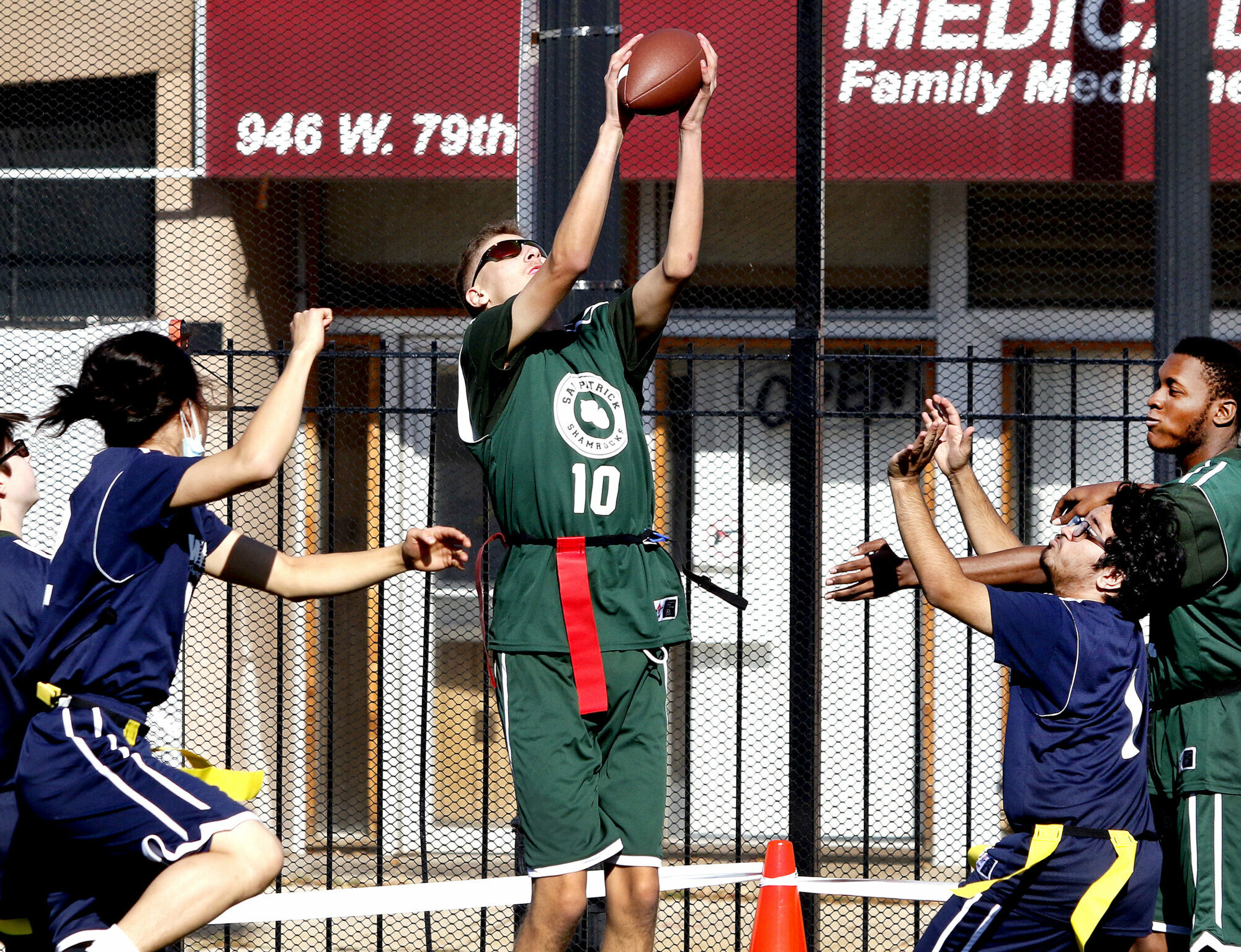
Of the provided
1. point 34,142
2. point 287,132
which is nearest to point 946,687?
point 287,132

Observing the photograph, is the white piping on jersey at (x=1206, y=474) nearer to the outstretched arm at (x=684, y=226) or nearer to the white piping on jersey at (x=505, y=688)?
the outstretched arm at (x=684, y=226)

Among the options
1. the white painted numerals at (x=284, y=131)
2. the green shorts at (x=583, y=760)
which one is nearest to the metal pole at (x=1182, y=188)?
the green shorts at (x=583, y=760)

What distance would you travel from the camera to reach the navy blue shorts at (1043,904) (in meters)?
3.08

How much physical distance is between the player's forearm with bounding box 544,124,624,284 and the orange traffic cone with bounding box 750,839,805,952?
71.9 inches

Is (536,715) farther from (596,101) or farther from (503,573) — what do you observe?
(596,101)

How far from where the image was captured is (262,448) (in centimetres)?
299

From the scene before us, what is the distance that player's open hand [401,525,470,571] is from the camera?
131 inches

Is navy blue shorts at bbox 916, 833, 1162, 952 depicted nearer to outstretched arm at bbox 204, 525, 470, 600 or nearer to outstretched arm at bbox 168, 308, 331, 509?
outstretched arm at bbox 204, 525, 470, 600

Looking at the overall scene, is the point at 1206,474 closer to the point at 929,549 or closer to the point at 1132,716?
the point at 1132,716

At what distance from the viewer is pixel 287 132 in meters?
6.40

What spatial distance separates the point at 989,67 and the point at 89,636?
5.02m

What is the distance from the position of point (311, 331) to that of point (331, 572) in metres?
0.73

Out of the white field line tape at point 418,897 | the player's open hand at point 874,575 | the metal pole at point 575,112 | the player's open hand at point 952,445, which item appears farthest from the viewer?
the white field line tape at point 418,897

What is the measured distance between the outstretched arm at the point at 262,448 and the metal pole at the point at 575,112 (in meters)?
1.20
